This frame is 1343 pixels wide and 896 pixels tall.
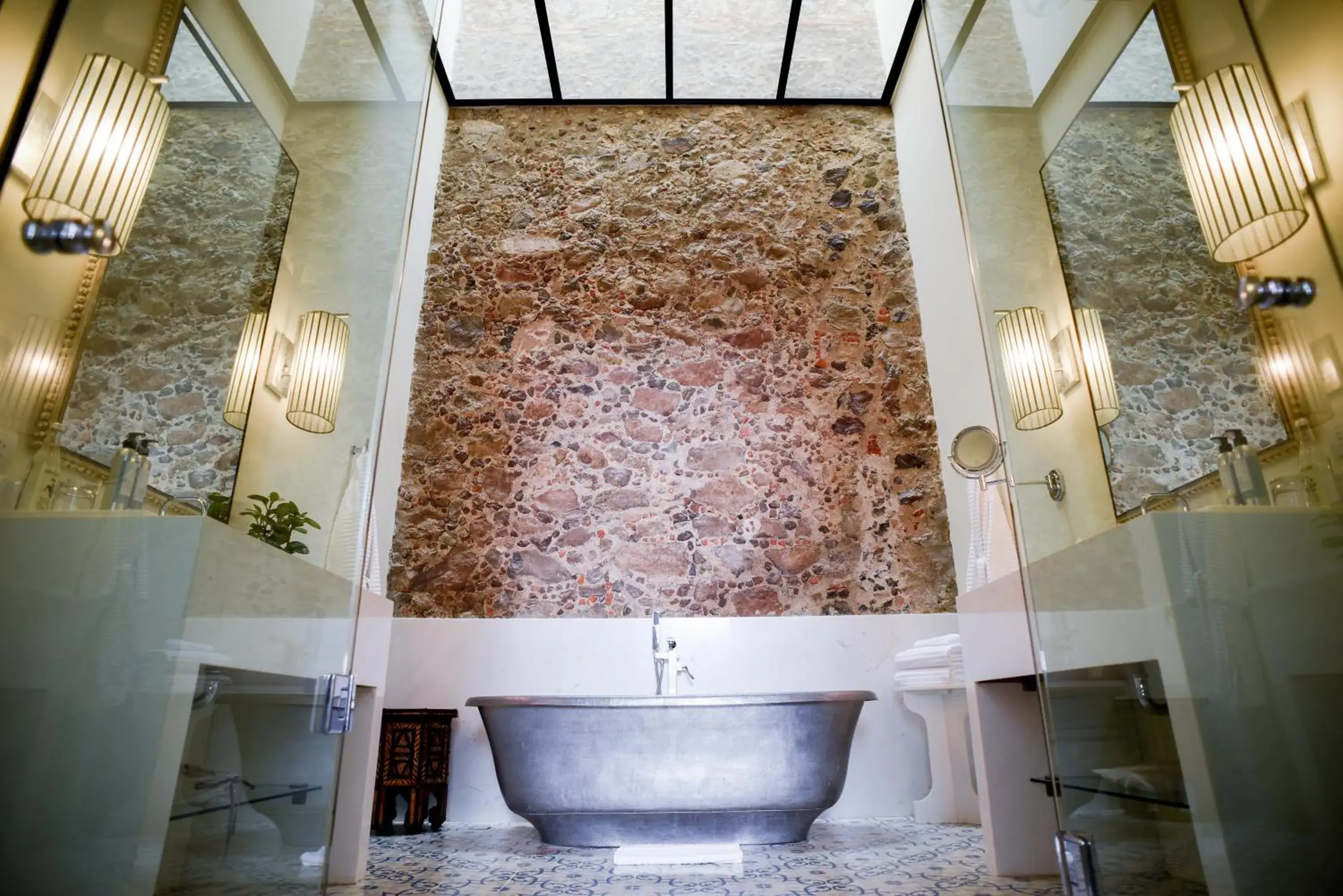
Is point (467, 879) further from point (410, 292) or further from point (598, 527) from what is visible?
point (410, 292)

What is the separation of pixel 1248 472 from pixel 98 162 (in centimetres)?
128

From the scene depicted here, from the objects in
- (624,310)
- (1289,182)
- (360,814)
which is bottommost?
(360,814)

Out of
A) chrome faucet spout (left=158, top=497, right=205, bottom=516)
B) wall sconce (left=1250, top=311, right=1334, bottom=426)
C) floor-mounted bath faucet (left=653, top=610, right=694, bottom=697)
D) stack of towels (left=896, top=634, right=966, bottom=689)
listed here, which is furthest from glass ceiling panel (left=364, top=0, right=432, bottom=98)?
stack of towels (left=896, top=634, right=966, bottom=689)

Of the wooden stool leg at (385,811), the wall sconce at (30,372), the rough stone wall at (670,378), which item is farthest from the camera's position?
the rough stone wall at (670,378)

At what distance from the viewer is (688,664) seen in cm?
335

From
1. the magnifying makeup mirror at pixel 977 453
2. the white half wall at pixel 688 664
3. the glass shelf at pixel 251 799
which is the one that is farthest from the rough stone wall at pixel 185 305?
the white half wall at pixel 688 664

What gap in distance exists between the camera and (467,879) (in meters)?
2.09

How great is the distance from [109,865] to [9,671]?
237 mm

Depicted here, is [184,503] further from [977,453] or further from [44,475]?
[977,453]

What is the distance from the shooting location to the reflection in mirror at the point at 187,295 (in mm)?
758

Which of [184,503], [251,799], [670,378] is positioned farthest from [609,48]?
[251,799]

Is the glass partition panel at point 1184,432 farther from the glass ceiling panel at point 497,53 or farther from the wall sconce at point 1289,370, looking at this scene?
the glass ceiling panel at point 497,53

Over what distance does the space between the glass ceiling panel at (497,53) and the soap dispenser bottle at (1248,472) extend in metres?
4.22

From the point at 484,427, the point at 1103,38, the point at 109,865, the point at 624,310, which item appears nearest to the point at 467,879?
the point at 109,865
